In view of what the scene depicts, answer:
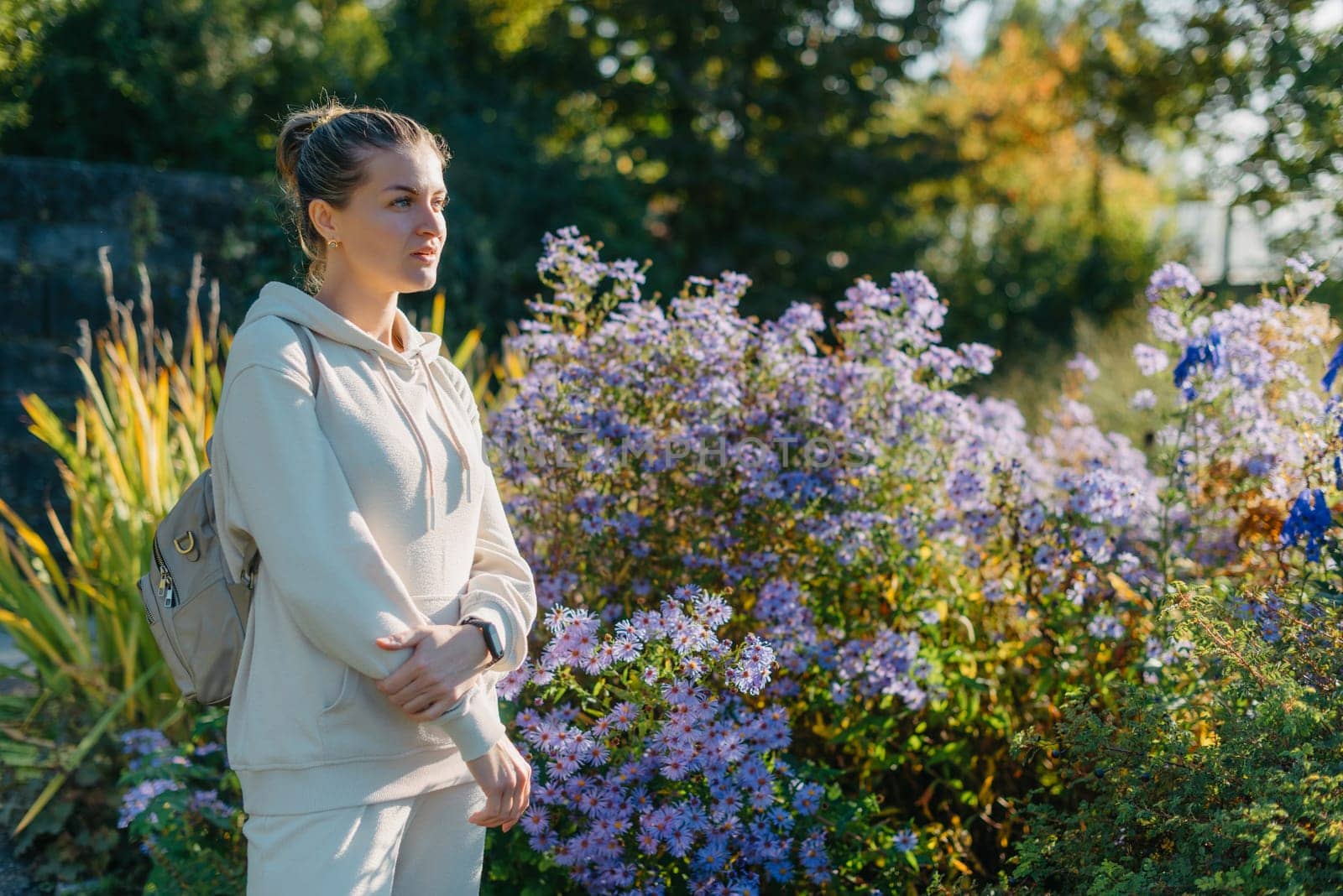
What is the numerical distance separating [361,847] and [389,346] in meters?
0.72

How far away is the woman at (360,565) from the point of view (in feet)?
4.97

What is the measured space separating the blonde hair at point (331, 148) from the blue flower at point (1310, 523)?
2.01 meters

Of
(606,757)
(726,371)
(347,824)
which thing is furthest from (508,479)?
(347,824)

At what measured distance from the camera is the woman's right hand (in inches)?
64.4

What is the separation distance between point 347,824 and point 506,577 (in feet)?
1.44

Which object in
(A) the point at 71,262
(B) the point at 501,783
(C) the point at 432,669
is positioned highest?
(A) the point at 71,262

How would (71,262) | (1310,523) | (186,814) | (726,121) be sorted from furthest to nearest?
(726,121) → (71,262) → (186,814) → (1310,523)

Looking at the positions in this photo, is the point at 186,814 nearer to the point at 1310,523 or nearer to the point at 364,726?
the point at 364,726

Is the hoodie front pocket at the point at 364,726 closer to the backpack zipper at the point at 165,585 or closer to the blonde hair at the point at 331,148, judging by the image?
the backpack zipper at the point at 165,585

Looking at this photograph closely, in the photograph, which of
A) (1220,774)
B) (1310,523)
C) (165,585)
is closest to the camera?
(165,585)

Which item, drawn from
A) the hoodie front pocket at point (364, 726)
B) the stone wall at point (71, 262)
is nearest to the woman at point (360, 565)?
the hoodie front pocket at point (364, 726)

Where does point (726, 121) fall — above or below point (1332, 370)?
above

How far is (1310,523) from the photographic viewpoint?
98.5 inches

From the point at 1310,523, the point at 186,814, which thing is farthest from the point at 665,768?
the point at 1310,523
